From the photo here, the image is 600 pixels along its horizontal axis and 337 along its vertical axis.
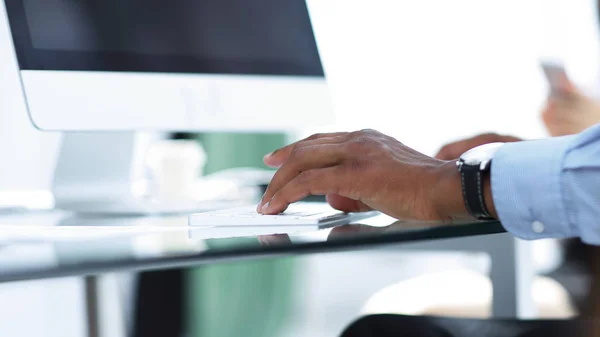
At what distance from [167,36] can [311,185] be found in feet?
1.64

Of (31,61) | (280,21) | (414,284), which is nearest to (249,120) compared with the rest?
(280,21)

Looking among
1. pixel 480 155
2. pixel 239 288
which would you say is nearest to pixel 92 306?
pixel 480 155

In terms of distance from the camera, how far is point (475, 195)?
73 cm

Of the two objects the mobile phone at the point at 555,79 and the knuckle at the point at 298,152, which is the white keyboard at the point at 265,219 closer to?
the knuckle at the point at 298,152

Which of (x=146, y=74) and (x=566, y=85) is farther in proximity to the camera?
(x=566, y=85)

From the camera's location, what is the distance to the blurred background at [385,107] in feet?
10.2

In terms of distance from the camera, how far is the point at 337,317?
360cm

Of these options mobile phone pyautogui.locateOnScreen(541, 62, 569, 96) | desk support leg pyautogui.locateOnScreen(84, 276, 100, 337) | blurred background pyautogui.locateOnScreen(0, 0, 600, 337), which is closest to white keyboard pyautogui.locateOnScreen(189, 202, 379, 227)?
desk support leg pyautogui.locateOnScreen(84, 276, 100, 337)

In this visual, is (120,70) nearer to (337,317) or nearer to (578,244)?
(578,244)

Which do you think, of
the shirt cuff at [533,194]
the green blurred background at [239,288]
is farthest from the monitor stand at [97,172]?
the green blurred background at [239,288]

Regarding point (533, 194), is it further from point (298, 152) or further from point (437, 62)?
point (437, 62)

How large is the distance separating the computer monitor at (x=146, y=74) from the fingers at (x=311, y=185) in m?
0.30

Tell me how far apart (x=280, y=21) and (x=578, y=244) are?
1.15m

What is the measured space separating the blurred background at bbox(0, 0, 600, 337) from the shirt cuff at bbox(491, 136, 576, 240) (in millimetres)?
2013
